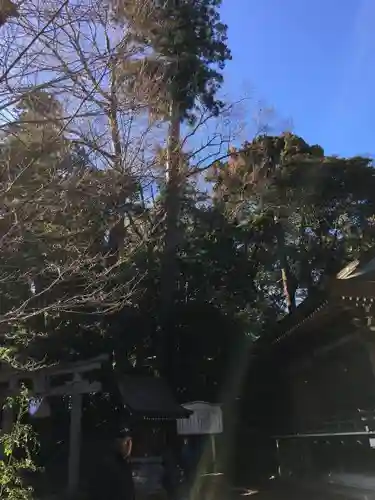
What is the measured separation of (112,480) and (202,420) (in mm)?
5624

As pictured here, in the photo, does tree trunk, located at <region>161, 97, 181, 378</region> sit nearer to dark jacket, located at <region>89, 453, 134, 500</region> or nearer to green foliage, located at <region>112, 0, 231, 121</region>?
green foliage, located at <region>112, 0, 231, 121</region>

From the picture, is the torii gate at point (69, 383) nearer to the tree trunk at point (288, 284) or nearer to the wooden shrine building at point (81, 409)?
the wooden shrine building at point (81, 409)

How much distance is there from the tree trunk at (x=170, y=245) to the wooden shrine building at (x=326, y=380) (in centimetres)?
257

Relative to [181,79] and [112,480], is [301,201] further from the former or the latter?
[112,480]

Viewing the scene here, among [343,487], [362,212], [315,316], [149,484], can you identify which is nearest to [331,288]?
[315,316]

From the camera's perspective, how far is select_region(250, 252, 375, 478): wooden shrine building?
827 cm

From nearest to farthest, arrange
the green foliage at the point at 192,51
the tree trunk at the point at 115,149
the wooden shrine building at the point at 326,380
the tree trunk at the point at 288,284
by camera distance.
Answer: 1. the tree trunk at the point at 115,149
2. the wooden shrine building at the point at 326,380
3. the green foliage at the point at 192,51
4. the tree trunk at the point at 288,284

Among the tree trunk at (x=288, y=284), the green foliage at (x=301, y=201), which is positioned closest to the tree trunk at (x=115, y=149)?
the green foliage at (x=301, y=201)

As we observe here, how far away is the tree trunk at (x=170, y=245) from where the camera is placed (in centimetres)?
1461

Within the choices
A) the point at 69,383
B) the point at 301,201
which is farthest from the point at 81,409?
the point at 301,201

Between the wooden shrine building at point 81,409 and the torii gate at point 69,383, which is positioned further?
the torii gate at point 69,383

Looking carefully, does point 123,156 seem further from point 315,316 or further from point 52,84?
point 315,316

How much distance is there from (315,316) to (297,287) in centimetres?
1477

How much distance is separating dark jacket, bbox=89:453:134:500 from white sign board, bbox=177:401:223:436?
17.6ft
